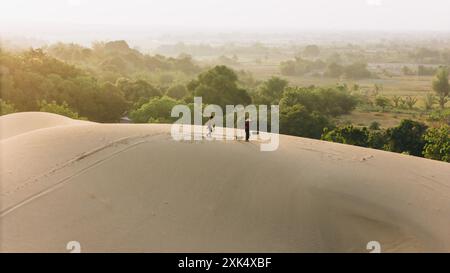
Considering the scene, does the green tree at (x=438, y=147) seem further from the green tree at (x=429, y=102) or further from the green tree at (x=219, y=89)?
the green tree at (x=429, y=102)

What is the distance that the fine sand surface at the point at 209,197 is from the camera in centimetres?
1034

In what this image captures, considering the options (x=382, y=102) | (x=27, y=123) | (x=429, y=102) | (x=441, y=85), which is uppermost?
(x=27, y=123)

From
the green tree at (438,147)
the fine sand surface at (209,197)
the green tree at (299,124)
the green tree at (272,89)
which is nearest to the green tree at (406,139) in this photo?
the green tree at (438,147)

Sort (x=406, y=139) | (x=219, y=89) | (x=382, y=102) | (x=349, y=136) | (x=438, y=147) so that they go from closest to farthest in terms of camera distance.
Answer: (x=438, y=147)
(x=349, y=136)
(x=406, y=139)
(x=219, y=89)
(x=382, y=102)

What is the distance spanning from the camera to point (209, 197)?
1169cm

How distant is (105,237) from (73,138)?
539cm

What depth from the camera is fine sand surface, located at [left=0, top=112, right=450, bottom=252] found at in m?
10.3

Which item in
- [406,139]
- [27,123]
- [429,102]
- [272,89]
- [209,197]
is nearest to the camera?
[209,197]

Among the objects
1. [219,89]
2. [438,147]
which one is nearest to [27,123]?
[438,147]

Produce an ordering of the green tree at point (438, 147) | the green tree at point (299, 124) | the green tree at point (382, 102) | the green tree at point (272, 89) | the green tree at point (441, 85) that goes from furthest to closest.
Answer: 1. the green tree at point (441, 85)
2. the green tree at point (382, 102)
3. the green tree at point (272, 89)
4. the green tree at point (299, 124)
5. the green tree at point (438, 147)

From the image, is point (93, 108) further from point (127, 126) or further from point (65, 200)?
point (65, 200)

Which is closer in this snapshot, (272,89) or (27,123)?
(27,123)

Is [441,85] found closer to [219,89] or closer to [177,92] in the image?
[177,92]

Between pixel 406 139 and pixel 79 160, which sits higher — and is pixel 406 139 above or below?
below
